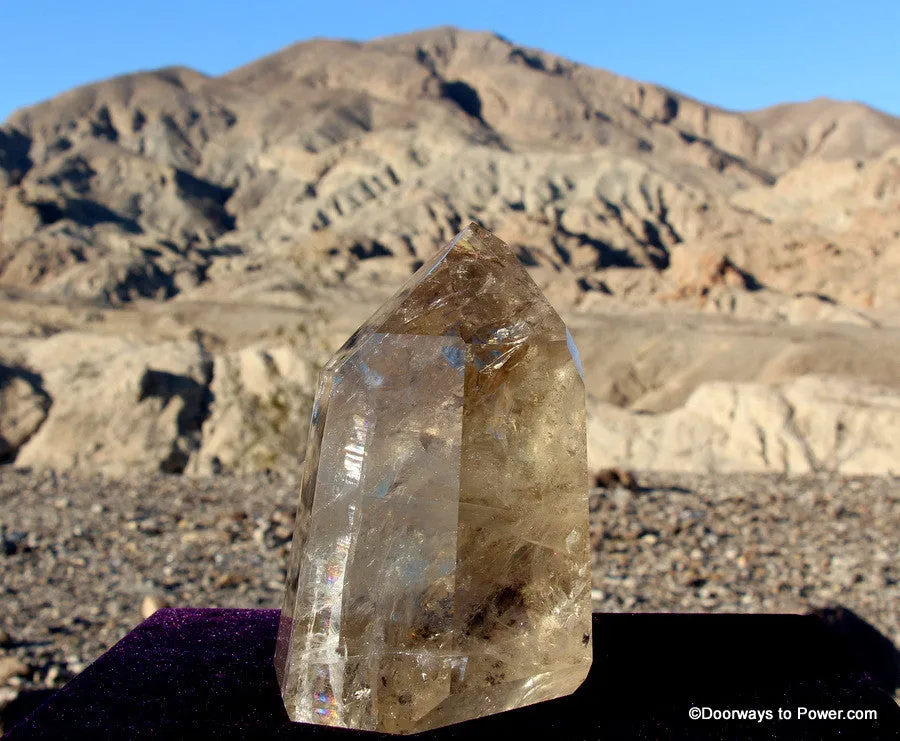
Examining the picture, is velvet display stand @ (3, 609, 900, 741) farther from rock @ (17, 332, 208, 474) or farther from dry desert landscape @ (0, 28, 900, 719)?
rock @ (17, 332, 208, 474)

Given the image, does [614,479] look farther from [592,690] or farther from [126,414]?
[592,690]

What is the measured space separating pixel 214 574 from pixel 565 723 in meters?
4.04

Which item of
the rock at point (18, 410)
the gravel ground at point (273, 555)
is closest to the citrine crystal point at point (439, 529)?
the gravel ground at point (273, 555)

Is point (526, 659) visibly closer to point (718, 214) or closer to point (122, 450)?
point (122, 450)

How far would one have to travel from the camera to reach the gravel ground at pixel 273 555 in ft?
15.3

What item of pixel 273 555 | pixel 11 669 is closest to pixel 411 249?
pixel 273 555

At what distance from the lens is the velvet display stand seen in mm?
1604

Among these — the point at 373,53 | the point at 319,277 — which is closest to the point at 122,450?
the point at 319,277

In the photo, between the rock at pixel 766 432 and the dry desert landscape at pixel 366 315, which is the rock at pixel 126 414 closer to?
the dry desert landscape at pixel 366 315

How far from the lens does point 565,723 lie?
1652 mm

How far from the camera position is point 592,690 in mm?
1827

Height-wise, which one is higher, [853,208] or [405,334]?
[853,208]

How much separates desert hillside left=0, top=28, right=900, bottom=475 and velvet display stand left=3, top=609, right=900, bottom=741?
7.13 metres

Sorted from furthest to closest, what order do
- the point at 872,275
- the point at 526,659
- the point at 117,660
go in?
the point at 872,275, the point at 117,660, the point at 526,659
